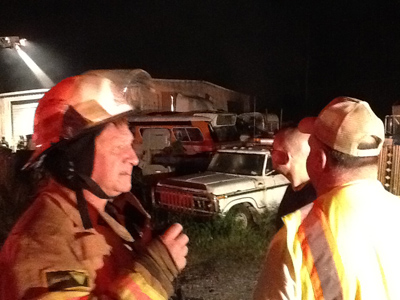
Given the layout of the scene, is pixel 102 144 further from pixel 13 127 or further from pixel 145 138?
pixel 13 127

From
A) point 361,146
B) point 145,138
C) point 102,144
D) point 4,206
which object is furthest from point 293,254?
point 145,138

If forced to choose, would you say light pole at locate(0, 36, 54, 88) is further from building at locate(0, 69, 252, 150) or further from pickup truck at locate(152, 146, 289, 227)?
pickup truck at locate(152, 146, 289, 227)

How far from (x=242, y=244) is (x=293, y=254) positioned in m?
5.41

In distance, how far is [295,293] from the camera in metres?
1.46

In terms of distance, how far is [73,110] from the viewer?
1.53 meters

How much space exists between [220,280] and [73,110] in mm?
4565

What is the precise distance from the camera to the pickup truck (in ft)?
22.5

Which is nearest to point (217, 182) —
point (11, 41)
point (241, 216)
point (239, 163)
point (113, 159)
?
point (241, 216)

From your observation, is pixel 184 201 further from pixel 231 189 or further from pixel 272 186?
pixel 272 186

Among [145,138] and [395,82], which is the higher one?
[395,82]

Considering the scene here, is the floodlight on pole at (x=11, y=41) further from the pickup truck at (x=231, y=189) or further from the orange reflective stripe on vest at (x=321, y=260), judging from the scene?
the orange reflective stripe on vest at (x=321, y=260)

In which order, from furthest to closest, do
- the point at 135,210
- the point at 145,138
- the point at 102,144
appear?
1. the point at 145,138
2. the point at 135,210
3. the point at 102,144

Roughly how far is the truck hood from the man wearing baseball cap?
5152 mm

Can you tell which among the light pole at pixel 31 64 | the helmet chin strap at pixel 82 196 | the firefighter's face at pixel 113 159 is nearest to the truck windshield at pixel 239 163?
the firefighter's face at pixel 113 159
